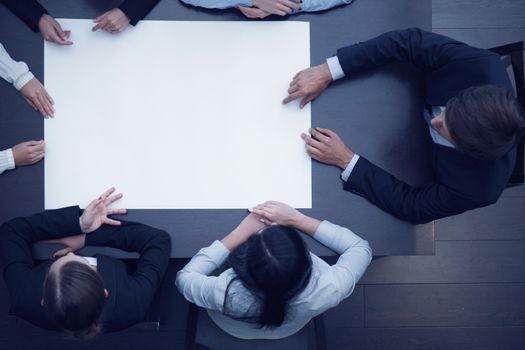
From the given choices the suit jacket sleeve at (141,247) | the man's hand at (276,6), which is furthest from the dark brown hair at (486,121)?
the suit jacket sleeve at (141,247)

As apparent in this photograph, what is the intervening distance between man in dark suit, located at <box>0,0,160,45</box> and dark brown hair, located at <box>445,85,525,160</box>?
796 millimetres

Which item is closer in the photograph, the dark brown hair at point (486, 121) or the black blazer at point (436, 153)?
the dark brown hair at point (486, 121)

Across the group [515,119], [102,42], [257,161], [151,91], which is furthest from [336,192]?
[102,42]

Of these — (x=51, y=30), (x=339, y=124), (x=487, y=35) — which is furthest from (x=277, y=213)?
(x=487, y=35)

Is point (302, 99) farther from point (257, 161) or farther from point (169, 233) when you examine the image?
point (169, 233)

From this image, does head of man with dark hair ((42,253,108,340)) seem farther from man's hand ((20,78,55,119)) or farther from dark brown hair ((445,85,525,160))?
dark brown hair ((445,85,525,160))

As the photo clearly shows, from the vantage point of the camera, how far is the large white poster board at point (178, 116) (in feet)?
3.67

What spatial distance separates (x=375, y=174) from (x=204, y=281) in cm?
51

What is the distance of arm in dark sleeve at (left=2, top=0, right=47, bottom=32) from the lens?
42.7 inches

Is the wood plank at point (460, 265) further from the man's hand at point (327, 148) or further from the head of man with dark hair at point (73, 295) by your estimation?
the head of man with dark hair at point (73, 295)

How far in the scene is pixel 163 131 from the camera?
3.71 ft

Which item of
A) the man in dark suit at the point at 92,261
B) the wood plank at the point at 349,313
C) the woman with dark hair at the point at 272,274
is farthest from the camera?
the wood plank at the point at 349,313

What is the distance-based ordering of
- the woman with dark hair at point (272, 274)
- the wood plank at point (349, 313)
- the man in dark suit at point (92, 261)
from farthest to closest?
the wood plank at point (349, 313) < the man in dark suit at point (92, 261) < the woman with dark hair at point (272, 274)

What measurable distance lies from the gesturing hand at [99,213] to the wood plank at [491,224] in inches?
48.9
